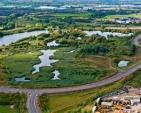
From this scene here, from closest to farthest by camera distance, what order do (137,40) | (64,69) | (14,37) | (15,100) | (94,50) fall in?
(15,100), (64,69), (94,50), (137,40), (14,37)

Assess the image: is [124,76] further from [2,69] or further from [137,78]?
[2,69]

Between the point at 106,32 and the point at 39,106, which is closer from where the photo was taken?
the point at 39,106

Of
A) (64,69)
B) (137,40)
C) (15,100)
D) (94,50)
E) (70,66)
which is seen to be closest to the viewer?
(15,100)

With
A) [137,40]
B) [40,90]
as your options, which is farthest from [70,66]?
[137,40]

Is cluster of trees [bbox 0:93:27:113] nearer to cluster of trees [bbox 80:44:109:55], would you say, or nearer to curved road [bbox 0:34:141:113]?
curved road [bbox 0:34:141:113]

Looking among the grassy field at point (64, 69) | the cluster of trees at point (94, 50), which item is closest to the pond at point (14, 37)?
the grassy field at point (64, 69)

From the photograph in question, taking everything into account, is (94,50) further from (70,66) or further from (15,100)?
(15,100)

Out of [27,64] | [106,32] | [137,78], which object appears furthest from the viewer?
[106,32]

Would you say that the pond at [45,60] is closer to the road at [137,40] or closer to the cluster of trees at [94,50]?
the cluster of trees at [94,50]

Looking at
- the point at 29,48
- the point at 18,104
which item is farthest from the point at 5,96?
the point at 29,48
